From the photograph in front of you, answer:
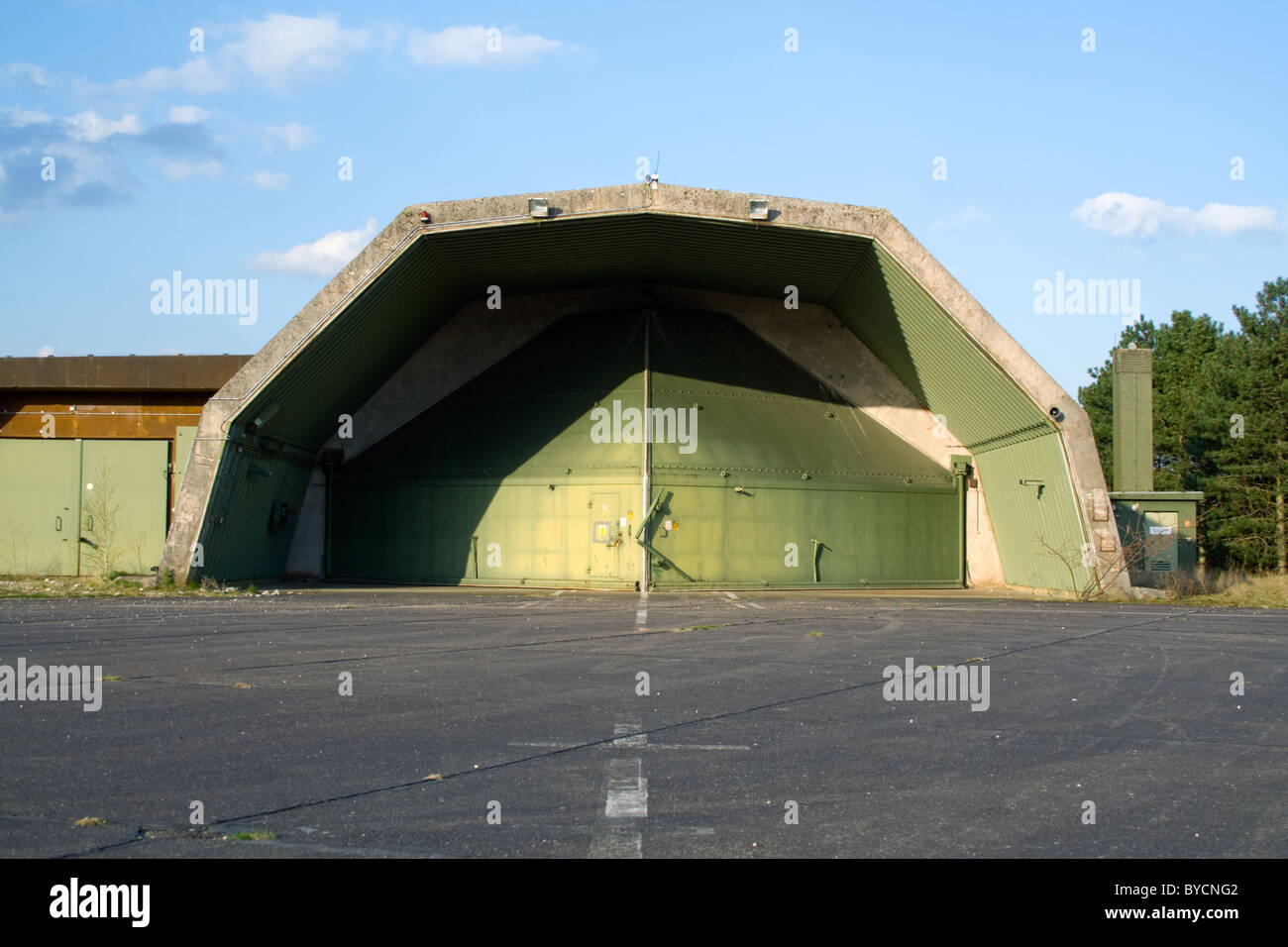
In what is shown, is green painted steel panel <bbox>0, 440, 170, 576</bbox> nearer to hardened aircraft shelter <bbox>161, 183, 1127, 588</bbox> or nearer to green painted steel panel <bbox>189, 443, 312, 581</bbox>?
green painted steel panel <bbox>189, 443, 312, 581</bbox>

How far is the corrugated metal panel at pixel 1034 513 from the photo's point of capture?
2317cm

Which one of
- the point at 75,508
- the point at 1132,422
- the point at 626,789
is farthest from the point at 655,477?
the point at 626,789

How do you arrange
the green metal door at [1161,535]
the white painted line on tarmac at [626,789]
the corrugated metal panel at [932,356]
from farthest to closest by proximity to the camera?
1. the green metal door at [1161,535]
2. the corrugated metal panel at [932,356]
3. the white painted line on tarmac at [626,789]

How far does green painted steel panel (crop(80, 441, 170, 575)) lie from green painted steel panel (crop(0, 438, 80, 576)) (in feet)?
1.05

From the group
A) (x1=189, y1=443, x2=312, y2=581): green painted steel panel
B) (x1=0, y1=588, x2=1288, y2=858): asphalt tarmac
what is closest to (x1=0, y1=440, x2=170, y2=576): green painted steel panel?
(x1=189, y1=443, x2=312, y2=581): green painted steel panel

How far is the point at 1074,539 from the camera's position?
909 inches

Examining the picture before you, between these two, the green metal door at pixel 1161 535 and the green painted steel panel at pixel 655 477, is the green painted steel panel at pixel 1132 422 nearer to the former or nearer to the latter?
the green metal door at pixel 1161 535

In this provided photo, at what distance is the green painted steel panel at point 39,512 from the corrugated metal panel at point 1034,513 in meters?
21.7

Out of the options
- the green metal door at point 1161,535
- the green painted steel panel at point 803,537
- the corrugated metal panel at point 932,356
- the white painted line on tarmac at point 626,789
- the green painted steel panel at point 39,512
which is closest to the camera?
the white painted line on tarmac at point 626,789

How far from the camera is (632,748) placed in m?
7.45

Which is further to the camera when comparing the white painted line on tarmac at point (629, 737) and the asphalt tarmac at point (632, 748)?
the white painted line on tarmac at point (629, 737)

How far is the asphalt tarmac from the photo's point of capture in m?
5.39

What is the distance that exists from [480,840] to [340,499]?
78.8 feet

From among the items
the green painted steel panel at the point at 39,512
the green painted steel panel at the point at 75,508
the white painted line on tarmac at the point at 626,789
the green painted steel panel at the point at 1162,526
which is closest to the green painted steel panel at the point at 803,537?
the green painted steel panel at the point at 1162,526
